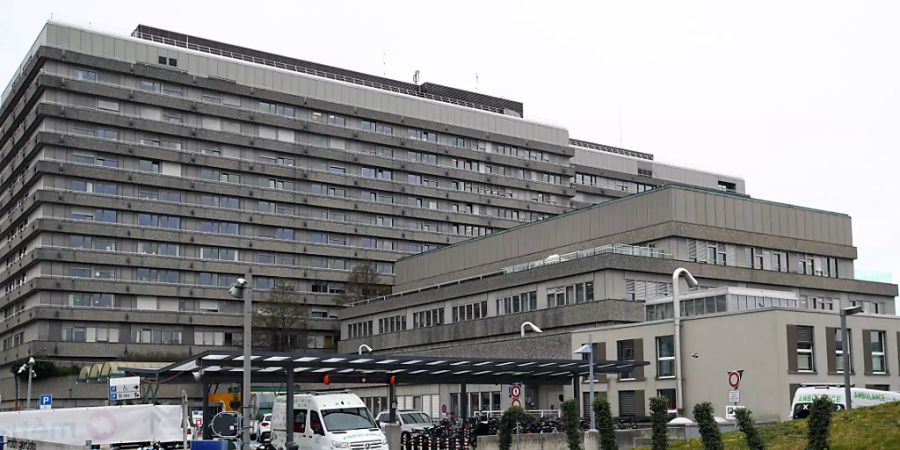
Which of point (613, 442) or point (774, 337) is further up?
point (774, 337)

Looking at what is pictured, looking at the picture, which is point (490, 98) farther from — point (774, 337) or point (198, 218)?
point (774, 337)

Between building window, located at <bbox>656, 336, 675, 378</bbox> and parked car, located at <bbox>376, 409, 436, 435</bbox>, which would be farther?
building window, located at <bbox>656, 336, 675, 378</bbox>

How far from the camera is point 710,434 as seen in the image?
24203 mm

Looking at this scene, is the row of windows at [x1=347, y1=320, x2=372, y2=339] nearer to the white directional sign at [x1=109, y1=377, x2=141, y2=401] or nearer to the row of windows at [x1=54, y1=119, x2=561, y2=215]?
the row of windows at [x1=54, y1=119, x2=561, y2=215]

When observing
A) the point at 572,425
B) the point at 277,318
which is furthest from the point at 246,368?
the point at 277,318

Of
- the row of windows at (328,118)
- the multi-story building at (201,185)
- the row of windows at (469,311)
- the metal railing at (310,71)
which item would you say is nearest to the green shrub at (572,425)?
the row of windows at (469,311)

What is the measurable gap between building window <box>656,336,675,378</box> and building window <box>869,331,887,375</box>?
9736 millimetres

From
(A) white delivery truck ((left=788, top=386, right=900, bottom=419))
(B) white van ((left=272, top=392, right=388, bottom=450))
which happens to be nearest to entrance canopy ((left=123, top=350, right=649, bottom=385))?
(B) white van ((left=272, top=392, right=388, bottom=450))

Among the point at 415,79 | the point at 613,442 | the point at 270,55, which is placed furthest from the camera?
the point at 415,79

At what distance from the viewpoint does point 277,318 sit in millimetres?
95500

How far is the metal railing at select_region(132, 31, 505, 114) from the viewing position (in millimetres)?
101688

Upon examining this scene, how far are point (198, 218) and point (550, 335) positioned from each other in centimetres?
4735

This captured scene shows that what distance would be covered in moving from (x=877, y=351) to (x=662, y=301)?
12747 millimetres

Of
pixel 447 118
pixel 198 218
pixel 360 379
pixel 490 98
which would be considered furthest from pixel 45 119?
pixel 360 379
